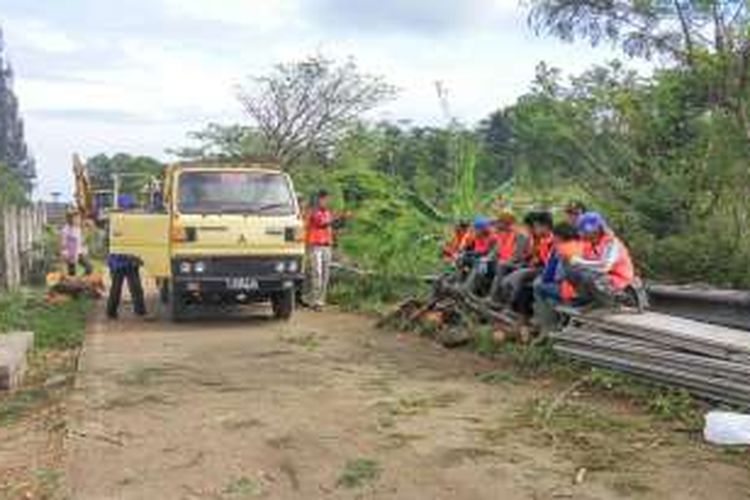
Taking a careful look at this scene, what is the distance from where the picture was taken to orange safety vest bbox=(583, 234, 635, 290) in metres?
11.4

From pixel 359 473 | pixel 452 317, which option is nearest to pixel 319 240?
pixel 452 317

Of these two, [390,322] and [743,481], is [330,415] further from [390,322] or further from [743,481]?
[390,322]

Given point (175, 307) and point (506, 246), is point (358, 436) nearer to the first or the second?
point (506, 246)

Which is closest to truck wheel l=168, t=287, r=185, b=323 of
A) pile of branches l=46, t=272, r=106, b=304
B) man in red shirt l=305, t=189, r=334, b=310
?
man in red shirt l=305, t=189, r=334, b=310

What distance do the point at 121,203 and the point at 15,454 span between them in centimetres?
1062

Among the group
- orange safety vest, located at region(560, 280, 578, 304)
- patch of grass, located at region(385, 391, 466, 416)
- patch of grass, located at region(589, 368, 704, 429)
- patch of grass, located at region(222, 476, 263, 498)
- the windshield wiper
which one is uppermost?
the windshield wiper

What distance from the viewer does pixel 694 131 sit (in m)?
17.1

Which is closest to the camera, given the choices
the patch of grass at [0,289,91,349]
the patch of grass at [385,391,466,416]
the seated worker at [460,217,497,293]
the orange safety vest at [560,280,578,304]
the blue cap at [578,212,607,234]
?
the patch of grass at [385,391,466,416]

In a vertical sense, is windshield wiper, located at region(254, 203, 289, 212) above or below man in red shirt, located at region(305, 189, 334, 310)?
above

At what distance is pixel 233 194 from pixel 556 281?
5643 millimetres

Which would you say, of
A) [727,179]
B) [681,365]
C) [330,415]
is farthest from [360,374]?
[727,179]

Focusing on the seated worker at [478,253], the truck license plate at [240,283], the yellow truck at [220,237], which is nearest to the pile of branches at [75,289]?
the yellow truck at [220,237]

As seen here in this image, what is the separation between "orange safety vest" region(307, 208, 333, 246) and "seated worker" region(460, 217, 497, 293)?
3.08 metres

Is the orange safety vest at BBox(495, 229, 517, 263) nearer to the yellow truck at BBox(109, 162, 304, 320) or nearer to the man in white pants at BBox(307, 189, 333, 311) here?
the yellow truck at BBox(109, 162, 304, 320)
